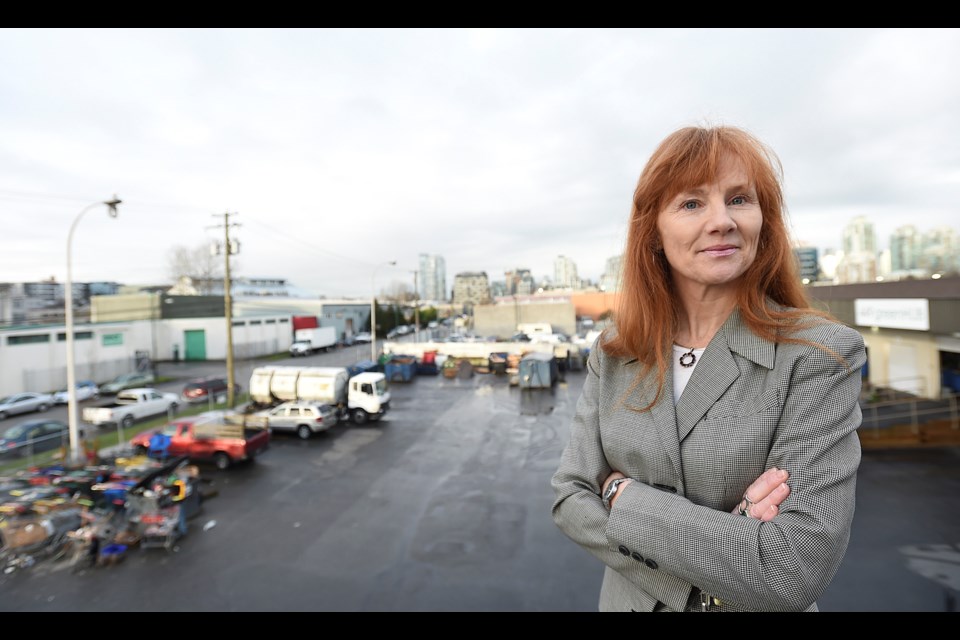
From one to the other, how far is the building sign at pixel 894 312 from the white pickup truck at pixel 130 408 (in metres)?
25.9

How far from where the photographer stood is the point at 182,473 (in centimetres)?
1054

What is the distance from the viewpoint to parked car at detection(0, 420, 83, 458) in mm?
14547

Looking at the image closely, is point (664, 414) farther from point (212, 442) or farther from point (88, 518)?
point (212, 442)

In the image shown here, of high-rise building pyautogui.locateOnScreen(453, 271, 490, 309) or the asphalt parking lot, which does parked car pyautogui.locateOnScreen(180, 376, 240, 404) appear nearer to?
the asphalt parking lot

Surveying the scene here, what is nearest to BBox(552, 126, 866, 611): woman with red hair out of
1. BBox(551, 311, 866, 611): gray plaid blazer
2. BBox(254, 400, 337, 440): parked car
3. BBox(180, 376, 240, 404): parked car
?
BBox(551, 311, 866, 611): gray plaid blazer

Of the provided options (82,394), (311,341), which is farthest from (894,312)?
(311,341)

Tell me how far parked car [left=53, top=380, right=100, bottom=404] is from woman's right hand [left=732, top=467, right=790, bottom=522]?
3013 cm

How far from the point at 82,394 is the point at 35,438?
413 inches

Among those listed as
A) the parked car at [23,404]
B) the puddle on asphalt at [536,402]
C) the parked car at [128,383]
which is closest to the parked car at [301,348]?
the parked car at [128,383]

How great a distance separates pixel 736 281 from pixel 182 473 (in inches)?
477

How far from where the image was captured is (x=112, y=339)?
32.2m

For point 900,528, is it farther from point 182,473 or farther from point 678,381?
point 182,473

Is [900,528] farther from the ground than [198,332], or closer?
closer
